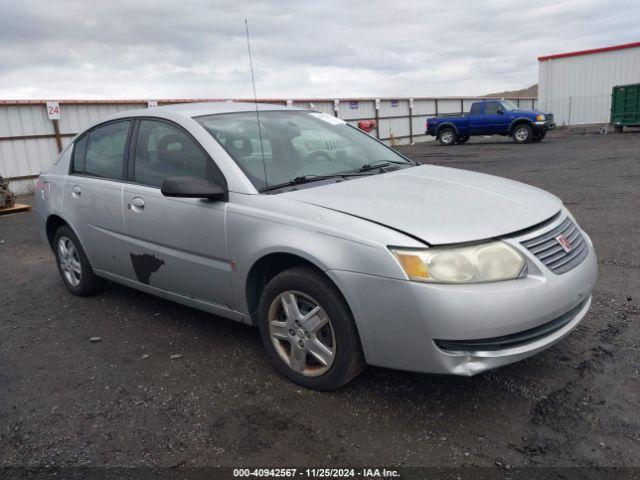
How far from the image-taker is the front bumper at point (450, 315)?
244 centimetres

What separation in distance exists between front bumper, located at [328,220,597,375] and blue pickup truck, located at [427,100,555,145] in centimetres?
2160

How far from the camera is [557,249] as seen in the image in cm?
278

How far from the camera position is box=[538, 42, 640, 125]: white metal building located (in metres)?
31.1

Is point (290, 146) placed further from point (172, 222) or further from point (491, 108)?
point (491, 108)

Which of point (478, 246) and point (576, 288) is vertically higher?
point (478, 246)

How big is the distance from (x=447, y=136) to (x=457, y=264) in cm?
2373

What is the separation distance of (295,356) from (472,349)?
1.01 meters

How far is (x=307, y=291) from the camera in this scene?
9.31ft

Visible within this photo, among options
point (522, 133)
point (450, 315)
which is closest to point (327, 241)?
point (450, 315)

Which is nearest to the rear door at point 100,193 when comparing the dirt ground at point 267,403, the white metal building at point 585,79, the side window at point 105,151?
the side window at point 105,151

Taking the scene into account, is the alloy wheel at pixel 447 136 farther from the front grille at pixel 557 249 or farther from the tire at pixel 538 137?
the front grille at pixel 557 249

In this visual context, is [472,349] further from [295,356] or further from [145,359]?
[145,359]

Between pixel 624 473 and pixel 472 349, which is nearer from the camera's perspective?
pixel 624 473

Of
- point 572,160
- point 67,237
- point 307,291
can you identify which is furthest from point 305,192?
point 572,160
